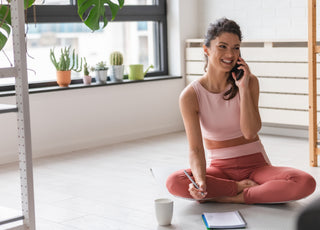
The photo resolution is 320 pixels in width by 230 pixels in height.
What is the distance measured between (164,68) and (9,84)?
5.73ft

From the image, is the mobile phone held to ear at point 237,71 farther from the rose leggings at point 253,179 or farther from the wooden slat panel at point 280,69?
the wooden slat panel at point 280,69

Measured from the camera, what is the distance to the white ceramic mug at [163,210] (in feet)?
8.19

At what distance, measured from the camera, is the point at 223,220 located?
2520 millimetres

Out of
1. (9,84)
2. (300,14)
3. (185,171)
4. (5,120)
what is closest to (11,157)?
(5,120)

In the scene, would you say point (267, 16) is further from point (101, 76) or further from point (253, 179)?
point (253, 179)

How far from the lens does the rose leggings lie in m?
2.73

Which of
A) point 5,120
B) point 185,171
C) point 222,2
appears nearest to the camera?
point 185,171

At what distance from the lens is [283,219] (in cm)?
261

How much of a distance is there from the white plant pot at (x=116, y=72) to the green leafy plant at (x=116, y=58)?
0.04 metres

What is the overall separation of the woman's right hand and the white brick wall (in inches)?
95.6

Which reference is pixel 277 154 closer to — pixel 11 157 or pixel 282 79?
pixel 282 79

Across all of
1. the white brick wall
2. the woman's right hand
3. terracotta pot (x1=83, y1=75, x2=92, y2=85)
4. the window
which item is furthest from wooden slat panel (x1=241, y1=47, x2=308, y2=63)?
the woman's right hand

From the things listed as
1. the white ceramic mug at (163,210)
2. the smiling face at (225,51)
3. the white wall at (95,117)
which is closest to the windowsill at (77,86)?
the white wall at (95,117)

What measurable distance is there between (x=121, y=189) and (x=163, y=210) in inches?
32.3
